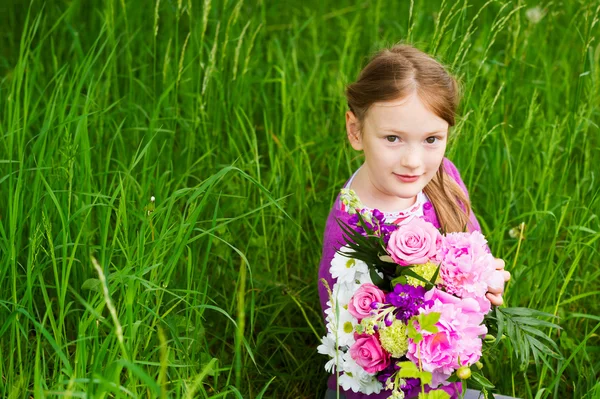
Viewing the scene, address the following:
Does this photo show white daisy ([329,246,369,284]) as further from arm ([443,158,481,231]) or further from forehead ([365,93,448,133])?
arm ([443,158,481,231])

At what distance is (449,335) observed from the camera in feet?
6.27

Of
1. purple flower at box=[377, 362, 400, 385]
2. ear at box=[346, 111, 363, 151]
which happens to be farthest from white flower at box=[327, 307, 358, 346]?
ear at box=[346, 111, 363, 151]

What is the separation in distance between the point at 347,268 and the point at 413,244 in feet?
0.71

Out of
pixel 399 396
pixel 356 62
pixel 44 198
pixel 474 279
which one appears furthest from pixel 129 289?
pixel 356 62

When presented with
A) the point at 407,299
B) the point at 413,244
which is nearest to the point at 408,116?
the point at 413,244

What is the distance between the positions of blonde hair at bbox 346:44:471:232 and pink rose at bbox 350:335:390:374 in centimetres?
48

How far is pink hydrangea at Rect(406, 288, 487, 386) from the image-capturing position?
1.91 metres

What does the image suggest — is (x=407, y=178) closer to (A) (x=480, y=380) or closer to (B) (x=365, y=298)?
(B) (x=365, y=298)

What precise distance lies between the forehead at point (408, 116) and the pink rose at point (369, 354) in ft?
1.75

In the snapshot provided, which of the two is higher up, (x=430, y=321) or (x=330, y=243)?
(x=430, y=321)

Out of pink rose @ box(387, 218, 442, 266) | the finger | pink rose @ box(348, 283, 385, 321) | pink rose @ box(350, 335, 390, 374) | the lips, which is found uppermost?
the lips

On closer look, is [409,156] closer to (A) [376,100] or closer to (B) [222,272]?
(A) [376,100]

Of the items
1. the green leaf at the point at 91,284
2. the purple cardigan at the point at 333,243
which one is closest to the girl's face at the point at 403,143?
the purple cardigan at the point at 333,243

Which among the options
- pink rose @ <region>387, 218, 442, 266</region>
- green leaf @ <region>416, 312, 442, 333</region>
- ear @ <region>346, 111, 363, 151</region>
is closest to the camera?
green leaf @ <region>416, 312, 442, 333</region>
